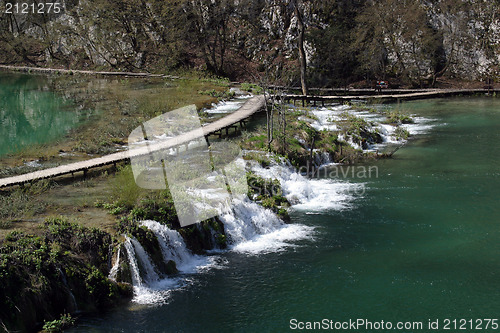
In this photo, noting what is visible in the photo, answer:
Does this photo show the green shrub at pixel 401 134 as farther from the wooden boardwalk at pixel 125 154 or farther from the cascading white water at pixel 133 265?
the cascading white water at pixel 133 265

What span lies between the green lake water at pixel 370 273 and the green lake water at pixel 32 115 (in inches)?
766

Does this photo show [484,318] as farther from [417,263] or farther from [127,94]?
[127,94]

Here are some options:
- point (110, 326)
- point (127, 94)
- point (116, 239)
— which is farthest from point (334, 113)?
point (110, 326)

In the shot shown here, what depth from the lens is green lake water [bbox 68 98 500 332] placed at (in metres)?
14.4

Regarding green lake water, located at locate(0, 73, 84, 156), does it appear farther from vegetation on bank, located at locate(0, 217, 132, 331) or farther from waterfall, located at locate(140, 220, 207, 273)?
waterfall, located at locate(140, 220, 207, 273)

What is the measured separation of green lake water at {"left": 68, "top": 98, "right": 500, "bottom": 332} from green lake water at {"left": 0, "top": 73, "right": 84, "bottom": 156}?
19453 millimetres

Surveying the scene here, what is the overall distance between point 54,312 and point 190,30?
52.9 m

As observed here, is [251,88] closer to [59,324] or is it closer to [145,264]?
[145,264]

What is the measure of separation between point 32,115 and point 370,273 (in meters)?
36.4

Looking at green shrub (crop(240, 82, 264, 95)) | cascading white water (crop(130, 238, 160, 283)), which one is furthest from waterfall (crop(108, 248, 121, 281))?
green shrub (crop(240, 82, 264, 95))

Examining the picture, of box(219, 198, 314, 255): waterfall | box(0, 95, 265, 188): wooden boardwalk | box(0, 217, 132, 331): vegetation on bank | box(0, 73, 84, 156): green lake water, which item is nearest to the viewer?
box(0, 217, 132, 331): vegetation on bank

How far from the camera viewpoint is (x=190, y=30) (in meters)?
62.4

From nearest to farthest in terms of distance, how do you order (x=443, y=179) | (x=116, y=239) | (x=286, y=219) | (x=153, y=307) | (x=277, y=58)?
(x=153, y=307) → (x=116, y=239) → (x=286, y=219) → (x=443, y=179) → (x=277, y=58)

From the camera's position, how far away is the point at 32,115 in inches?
1713
